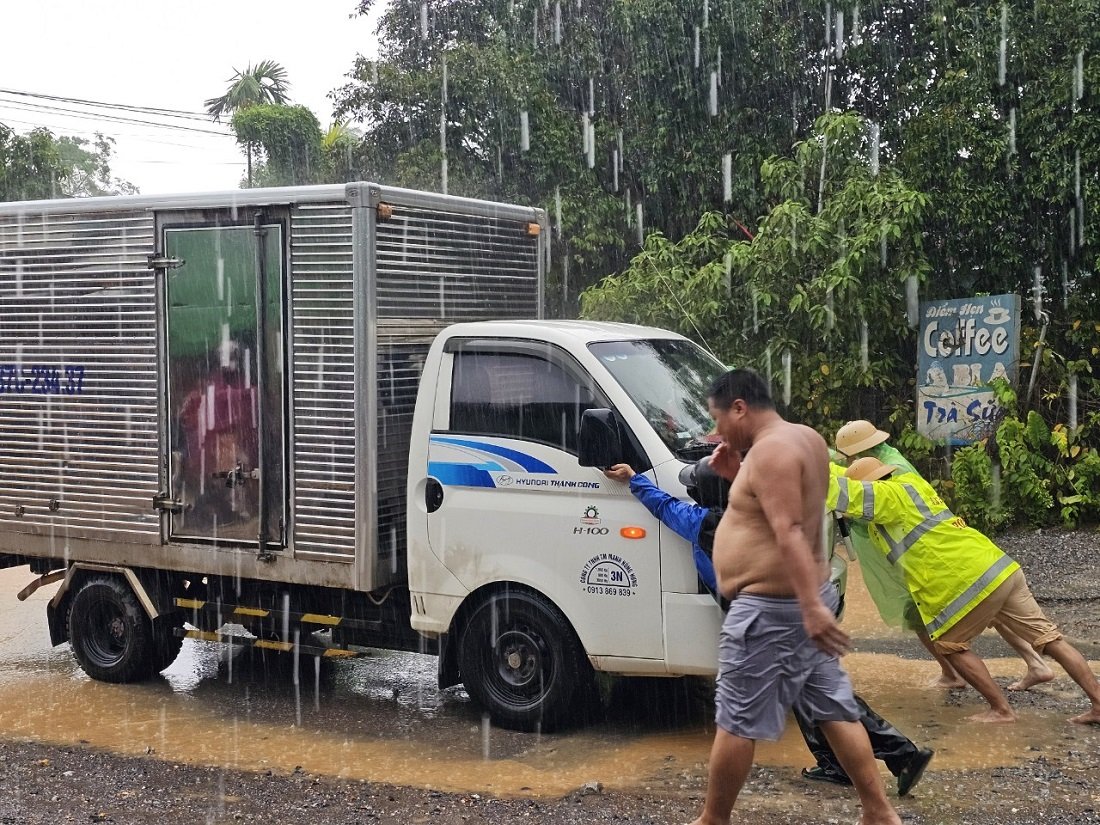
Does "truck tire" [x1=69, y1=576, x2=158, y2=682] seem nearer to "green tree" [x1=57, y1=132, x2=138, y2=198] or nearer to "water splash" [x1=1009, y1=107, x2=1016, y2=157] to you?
"water splash" [x1=1009, y1=107, x2=1016, y2=157]

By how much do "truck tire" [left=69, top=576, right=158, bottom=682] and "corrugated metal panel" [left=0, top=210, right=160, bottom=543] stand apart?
0.36 m

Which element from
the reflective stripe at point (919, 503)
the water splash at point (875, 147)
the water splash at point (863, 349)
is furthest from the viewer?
the water splash at point (875, 147)

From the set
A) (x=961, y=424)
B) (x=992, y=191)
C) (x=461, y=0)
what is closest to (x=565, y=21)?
(x=461, y=0)

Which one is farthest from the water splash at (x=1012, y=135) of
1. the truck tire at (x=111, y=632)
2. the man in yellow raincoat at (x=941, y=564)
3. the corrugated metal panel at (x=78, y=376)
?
the truck tire at (x=111, y=632)

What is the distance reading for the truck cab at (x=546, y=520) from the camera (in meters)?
5.93

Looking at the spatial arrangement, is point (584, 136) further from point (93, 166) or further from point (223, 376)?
point (93, 166)

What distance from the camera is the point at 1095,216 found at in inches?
485

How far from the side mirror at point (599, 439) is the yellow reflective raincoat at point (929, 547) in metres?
1.08

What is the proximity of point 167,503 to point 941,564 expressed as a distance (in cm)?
432

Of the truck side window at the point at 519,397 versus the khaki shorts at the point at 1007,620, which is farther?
the truck side window at the point at 519,397

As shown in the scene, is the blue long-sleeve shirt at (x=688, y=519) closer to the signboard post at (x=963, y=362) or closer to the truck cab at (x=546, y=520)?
the truck cab at (x=546, y=520)

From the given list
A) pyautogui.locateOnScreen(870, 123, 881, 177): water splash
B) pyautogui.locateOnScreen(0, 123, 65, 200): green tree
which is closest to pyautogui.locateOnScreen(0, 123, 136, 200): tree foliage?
pyautogui.locateOnScreen(0, 123, 65, 200): green tree

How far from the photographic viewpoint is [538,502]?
20.3 feet

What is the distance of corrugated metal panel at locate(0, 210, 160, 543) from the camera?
7.36 meters
